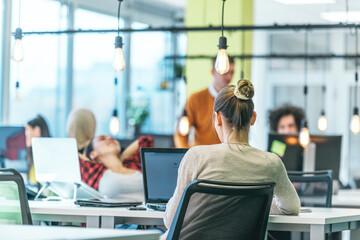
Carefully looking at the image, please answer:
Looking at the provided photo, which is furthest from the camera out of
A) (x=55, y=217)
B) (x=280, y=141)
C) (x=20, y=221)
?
(x=280, y=141)

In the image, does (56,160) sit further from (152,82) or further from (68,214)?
(152,82)

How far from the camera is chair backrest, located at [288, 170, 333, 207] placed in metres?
4.09

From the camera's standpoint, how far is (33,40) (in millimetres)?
8516

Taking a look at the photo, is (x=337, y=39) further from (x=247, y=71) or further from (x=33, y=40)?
(x=33, y=40)

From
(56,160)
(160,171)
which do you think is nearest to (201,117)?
(56,160)

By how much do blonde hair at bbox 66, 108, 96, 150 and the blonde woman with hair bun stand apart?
183 cm

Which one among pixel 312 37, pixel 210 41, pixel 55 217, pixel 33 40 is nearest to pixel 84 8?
pixel 33 40

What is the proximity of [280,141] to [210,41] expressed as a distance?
3472mm

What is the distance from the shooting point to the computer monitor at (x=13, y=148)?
17.0 ft

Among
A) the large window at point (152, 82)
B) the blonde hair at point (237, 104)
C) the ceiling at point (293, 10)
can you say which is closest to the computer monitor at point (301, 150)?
the blonde hair at point (237, 104)

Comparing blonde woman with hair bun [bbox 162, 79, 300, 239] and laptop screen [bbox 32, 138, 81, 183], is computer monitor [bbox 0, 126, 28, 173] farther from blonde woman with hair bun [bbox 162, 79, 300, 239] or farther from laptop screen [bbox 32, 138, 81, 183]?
blonde woman with hair bun [bbox 162, 79, 300, 239]

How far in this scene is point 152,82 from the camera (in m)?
11.3

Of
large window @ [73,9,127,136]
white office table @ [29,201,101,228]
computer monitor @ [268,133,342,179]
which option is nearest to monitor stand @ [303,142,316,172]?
computer monitor @ [268,133,342,179]

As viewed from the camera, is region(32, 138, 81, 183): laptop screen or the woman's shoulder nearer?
the woman's shoulder
